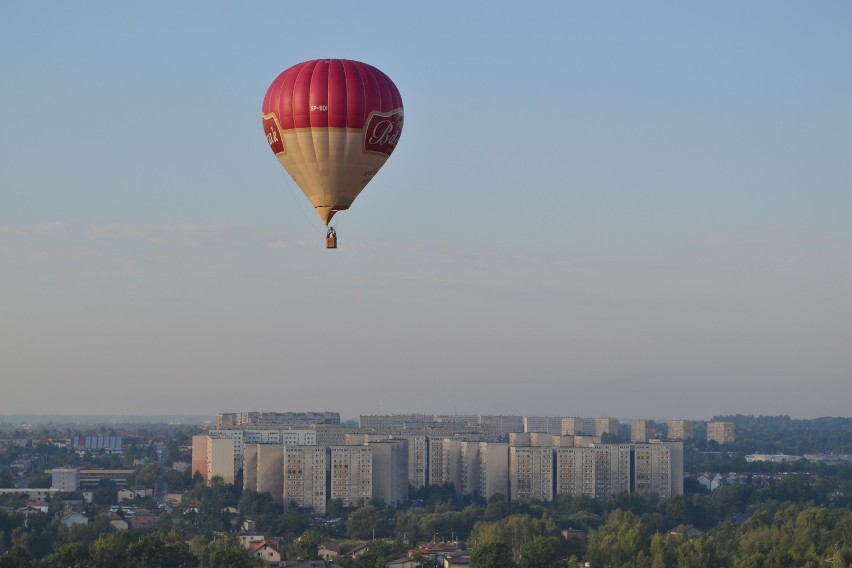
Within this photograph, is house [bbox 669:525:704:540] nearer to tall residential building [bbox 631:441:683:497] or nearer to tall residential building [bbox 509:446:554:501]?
tall residential building [bbox 509:446:554:501]

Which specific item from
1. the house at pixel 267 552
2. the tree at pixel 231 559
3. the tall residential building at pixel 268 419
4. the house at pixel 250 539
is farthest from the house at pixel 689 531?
the tall residential building at pixel 268 419

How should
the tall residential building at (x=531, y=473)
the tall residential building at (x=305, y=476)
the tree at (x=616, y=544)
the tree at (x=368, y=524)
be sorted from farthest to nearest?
the tall residential building at (x=531, y=473)
the tall residential building at (x=305, y=476)
the tree at (x=368, y=524)
the tree at (x=616, y=544)

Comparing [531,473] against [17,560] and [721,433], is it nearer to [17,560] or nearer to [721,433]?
[17,560]

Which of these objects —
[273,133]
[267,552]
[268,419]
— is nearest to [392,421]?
[268,419]

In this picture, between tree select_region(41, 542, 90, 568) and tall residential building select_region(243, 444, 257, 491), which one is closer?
tree select_region(41, 542, 90, 568)

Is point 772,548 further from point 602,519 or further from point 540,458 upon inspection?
point 540,458

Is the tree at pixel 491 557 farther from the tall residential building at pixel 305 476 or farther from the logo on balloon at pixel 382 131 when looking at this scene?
the tall residential building at pixel 305 476

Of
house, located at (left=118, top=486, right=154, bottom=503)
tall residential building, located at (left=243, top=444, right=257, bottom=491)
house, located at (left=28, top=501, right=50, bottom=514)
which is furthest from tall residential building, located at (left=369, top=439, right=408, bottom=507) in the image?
house, located at (left=28, top=501, right=50, bottom=514)
